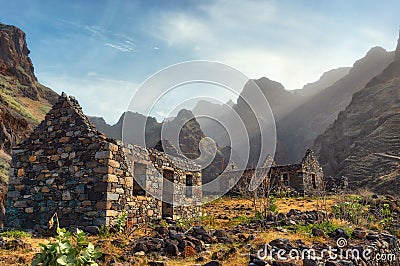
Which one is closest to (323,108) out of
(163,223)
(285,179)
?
(285,179)

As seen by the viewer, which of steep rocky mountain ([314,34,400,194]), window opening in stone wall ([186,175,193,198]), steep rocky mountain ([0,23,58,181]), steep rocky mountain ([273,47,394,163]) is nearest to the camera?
window opening in stone wall ([186,175,193,198])

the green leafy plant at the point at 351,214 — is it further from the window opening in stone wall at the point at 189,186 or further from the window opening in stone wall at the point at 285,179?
the window opening in stone wall at the point at 285,179

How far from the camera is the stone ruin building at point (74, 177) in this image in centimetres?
871

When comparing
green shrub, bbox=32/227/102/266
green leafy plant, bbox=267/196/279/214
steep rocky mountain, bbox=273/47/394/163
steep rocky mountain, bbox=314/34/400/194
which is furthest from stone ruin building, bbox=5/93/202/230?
→ steep rocky mountain, bbox=273/47/394/163

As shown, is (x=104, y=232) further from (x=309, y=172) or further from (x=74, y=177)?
(x=309, y=172)

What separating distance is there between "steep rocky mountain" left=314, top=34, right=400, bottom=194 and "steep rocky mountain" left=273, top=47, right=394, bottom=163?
13.9 m

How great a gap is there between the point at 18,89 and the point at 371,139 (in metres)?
47.9

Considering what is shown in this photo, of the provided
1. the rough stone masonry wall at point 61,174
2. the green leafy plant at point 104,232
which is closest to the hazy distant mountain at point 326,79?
the rough stone masonry wall at point 61,174

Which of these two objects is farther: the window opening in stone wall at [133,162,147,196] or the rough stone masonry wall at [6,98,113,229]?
the window opening in stone wall at [133,162,147,196]

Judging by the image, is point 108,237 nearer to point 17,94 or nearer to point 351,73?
point 17,94

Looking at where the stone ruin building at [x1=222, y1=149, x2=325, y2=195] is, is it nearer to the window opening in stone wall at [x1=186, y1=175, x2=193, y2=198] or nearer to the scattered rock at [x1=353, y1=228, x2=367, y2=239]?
the window opening in stone wall at [x1=186, y1=175, x2=193, y2=198]

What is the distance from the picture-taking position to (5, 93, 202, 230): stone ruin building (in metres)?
8.71

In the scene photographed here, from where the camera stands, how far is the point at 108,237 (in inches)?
307

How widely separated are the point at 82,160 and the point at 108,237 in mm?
2430
